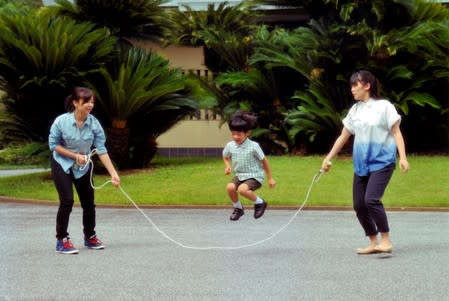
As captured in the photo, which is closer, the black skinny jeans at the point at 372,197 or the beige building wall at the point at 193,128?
the black skinny jeans at the point at 372,197

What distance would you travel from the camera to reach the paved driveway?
793 cm

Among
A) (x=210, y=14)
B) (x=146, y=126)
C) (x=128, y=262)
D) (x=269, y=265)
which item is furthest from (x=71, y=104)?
(x=210, y=14)

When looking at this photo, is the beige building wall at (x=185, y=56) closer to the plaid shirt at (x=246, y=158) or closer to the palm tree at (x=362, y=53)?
the palm tree at (x=362, y=53)

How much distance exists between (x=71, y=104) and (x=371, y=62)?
600 inches

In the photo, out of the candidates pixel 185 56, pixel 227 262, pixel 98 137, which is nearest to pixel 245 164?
pixel 227 262

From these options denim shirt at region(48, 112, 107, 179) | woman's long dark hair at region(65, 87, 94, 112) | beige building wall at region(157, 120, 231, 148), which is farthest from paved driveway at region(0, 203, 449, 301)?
beige building wall at region(157, 120, 231, 148)

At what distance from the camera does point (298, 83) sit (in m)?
26.2

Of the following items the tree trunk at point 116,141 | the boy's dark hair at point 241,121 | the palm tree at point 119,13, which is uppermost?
the palm tree at point 119,13

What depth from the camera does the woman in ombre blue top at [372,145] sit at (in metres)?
9.57

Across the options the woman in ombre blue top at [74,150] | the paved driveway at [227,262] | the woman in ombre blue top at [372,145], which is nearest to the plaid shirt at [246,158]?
the paved driveway at [227,262]

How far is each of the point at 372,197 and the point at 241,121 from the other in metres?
1.64

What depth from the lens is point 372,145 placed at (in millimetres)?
9617

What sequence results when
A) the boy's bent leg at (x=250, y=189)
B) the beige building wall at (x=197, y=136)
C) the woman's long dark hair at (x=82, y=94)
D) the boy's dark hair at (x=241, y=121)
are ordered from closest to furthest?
the woman's long dark hair at (x=82, y=94) < the boy's dark hair at (x=241, y=121) < the boy's bent leg at (x=250, y=189) < the beige building wall at (x=197, y=136)

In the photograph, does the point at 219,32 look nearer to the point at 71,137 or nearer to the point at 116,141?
the point at 116,141
